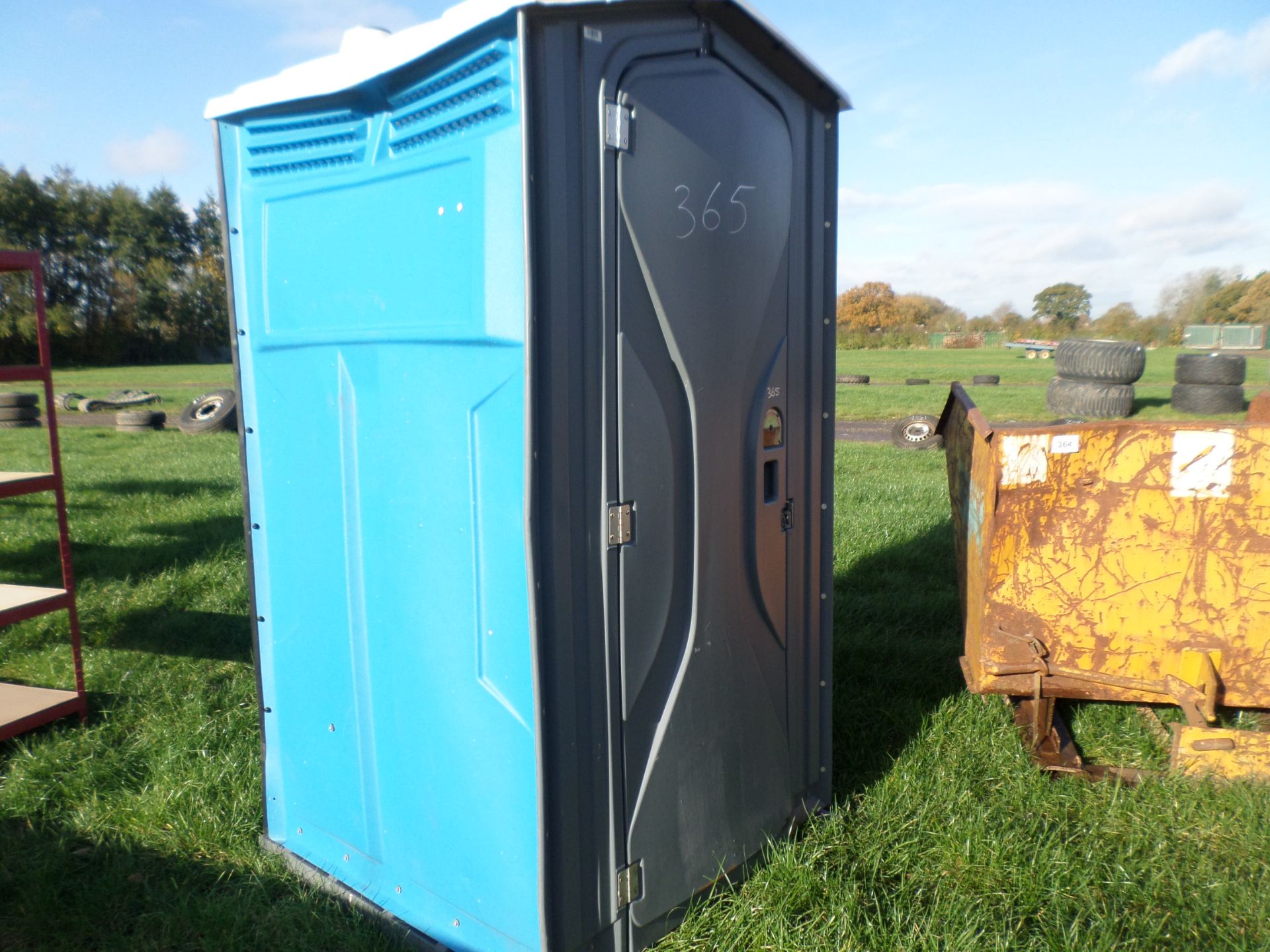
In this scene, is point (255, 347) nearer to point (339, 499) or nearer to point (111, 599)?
point (339, 499)

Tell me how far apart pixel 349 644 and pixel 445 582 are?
47 cm

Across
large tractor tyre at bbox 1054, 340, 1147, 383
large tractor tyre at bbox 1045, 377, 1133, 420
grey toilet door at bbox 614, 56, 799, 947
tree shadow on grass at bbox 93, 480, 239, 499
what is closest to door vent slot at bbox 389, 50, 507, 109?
grey toilet door at bbox 614, 56, 799, 947

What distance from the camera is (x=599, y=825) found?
2010 millimetres

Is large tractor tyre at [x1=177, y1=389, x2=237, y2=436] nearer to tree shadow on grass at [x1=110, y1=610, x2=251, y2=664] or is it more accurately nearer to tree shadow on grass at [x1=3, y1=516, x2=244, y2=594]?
tree shadow on grass at [x1=3, y1=516, x2=244, y2=594]

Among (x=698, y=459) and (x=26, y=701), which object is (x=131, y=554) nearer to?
(x=26, y=701)

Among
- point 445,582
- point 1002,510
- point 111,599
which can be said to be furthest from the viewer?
point 111,599

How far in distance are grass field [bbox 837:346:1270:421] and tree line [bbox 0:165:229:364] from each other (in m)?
36.8

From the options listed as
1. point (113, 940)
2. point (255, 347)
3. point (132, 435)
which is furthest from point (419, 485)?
point (132, 435)

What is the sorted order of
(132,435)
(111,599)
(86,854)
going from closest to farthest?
(86,854) < (111,599) < (132,435)

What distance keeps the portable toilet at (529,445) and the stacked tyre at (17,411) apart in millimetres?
16354

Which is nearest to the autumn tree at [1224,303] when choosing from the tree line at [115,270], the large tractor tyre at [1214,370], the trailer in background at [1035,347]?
the trailer in background at [1035,347]

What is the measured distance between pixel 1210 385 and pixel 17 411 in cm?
2219

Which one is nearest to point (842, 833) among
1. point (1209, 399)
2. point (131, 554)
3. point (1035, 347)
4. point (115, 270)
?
point (131, 554)

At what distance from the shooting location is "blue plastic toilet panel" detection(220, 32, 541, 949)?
1.82 meters
